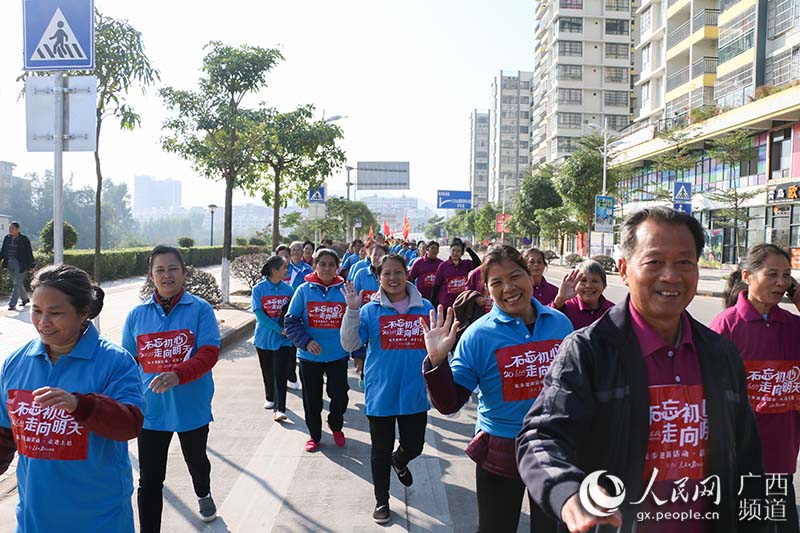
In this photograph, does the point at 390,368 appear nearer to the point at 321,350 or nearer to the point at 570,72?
the point at 321,350

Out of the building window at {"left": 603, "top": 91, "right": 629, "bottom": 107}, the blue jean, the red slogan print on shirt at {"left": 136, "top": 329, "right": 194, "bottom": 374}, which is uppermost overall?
the building window at {"left": 603, "top": 91, "right": 629, "bottom": 107}

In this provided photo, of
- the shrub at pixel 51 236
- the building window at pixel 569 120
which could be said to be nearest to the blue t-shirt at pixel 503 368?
the shrub at pixel 51 236

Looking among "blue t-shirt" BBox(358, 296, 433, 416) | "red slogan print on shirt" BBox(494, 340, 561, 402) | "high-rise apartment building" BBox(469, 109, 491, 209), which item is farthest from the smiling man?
"high-rise apartment building" BBox(469, 109, 491, 209)

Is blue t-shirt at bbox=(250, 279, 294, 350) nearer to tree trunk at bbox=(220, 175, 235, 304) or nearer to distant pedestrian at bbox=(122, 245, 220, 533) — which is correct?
distant pedestrian at bbox=(122, 245, 220, 533)

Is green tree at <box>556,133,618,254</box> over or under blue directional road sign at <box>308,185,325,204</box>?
over

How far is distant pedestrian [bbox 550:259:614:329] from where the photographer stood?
4.87m

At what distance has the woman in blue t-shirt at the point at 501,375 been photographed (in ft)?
9.97

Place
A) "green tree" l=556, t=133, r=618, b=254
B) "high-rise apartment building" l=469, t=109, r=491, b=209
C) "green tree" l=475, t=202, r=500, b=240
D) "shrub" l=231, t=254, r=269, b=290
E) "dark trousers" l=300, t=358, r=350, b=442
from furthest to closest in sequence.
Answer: "high-rise apartment building" l=469, t=109, r=491, b=209 < "green tree" l=475, t=202, r=500, b=240 < "green tree" l=556, t=133, r=618, b=254 < "shrub" l=231, t=254, r=269, b=290 < "dark trousers" l=300, t=358, r=350, b=442

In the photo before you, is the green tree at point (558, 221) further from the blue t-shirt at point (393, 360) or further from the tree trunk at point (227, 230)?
the blue t-shirt at point (393, 360)

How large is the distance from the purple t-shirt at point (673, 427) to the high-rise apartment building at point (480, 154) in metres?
130

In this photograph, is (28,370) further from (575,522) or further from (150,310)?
(575,522)

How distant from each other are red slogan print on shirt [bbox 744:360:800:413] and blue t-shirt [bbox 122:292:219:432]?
119 inches

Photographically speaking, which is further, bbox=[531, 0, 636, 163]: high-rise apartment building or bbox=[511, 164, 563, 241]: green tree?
bbox=[531, 0, 636, 163]: high-rise apartment building

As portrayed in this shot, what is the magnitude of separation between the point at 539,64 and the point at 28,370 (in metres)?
86.3
